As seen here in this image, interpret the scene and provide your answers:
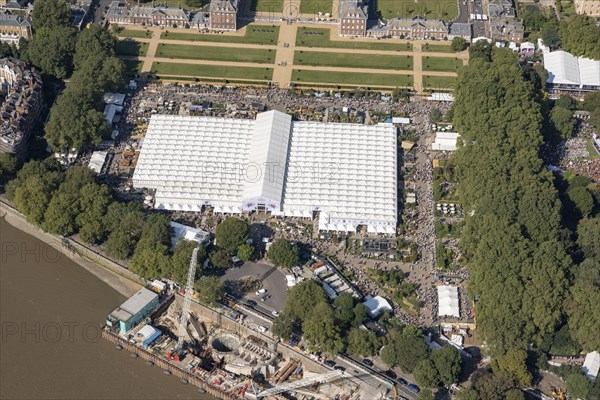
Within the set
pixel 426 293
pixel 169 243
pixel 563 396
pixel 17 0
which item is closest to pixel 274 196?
pixel 169 243

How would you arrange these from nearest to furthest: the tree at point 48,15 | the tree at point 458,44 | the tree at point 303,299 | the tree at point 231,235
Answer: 1. the tree at point 303,299
2. the tree at point 231,235
3. the tree at point 458,44
4. the tree at point 48,15

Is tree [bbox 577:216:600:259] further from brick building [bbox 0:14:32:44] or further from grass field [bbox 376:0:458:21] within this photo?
brick building [bbox 0:14:32:44]

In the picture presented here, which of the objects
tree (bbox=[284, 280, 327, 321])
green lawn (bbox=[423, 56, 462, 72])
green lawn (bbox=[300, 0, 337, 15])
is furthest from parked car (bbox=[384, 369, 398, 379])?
green lawn (bbox=[300, 0, 337, 15])

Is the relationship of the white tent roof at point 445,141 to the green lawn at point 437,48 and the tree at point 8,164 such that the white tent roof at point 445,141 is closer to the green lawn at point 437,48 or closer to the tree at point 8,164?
the green lawn at point 437,48

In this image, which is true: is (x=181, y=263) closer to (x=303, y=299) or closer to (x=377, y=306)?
(x=303, y=299)

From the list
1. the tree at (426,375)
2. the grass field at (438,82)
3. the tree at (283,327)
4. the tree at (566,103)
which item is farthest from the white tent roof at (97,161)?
the tree at (566,103)
